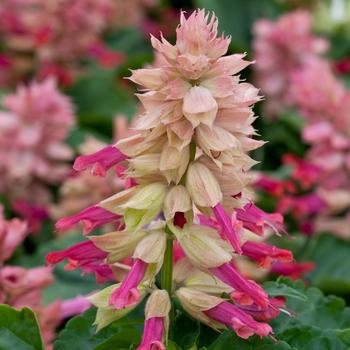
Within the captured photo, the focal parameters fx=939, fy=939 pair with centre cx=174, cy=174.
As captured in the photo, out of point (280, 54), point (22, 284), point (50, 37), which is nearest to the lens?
point (22, 284)

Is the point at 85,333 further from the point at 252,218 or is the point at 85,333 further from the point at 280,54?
the point at 280,54

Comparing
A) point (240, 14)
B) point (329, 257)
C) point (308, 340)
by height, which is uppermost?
point (240, 14)

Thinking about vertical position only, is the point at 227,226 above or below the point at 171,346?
above

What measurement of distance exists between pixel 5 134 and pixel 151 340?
1.14 m

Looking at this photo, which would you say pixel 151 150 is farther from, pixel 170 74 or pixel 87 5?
pixel 87 5

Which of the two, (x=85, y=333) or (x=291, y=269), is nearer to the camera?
(x=85, y=333)

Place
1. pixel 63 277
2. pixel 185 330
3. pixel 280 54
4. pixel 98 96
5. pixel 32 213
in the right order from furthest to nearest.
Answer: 1. pixel 98 96
2. pixel 280 54
3. pixel 32 213
4. pixel 63 277
5. pixel 185 330

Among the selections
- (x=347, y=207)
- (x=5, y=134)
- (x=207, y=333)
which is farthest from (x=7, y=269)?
(x=347, y=207)

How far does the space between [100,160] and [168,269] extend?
12 centimetres

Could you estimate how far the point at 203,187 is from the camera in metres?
0.84

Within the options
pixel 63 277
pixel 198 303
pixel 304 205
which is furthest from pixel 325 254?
pixel 198 303

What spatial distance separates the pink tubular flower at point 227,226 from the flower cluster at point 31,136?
3.55 feet

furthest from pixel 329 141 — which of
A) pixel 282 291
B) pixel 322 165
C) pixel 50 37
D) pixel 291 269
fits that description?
pixel 282 291

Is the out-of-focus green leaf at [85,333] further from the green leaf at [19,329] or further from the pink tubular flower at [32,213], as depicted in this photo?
the pink tubular flower at [32,213]
